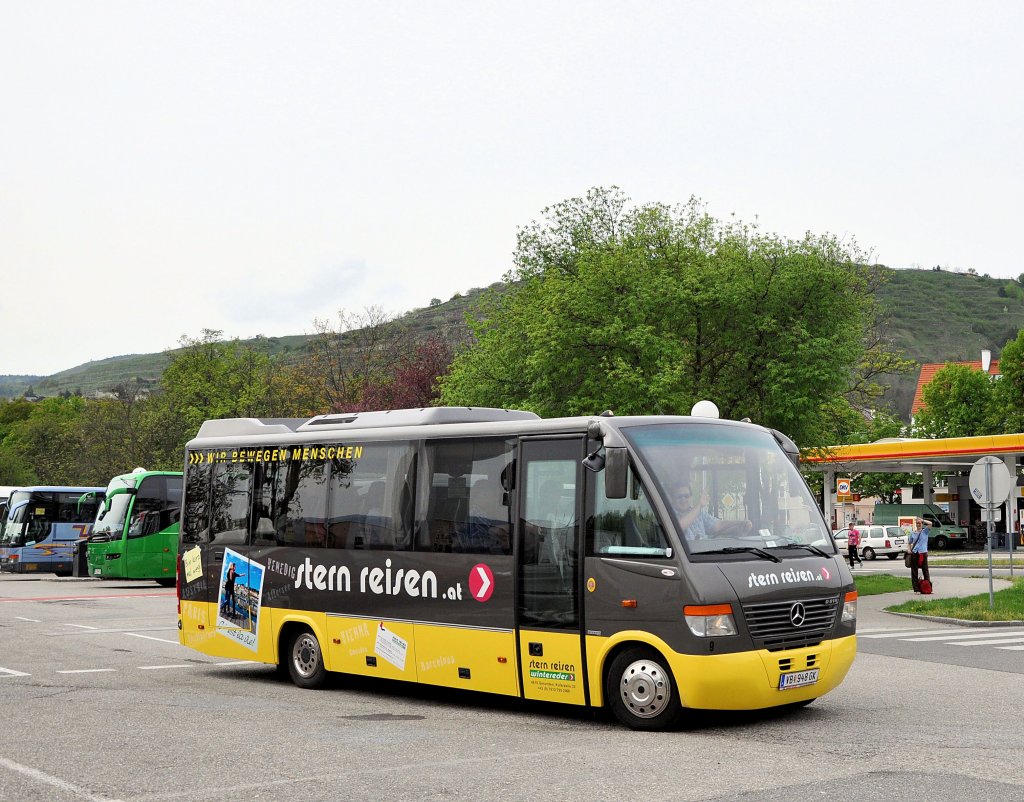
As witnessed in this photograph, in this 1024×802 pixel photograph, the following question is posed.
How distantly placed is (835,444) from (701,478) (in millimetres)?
21252

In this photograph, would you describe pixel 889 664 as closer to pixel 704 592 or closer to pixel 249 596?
pixel 704 592

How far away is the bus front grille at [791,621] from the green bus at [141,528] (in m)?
28.3

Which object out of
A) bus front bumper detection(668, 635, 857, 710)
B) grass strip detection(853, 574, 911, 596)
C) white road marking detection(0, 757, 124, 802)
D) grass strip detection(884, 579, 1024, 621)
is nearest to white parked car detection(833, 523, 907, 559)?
grass strip detection(853, 574, 911, 596)

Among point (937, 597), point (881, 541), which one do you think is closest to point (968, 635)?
point (937, 597)

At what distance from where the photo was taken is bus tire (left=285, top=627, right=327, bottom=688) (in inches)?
506

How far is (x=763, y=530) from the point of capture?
33.9 feet

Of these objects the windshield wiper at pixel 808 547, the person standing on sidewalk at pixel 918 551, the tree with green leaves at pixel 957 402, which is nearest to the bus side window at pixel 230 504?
the windshield wiper at pixel 808 547

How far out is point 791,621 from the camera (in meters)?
9.91

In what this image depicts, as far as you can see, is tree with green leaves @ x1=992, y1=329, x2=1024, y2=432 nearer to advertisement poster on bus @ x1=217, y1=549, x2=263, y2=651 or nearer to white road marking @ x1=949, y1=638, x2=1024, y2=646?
white road marking @ x1=949, y1=638, x2=1024, y2=646

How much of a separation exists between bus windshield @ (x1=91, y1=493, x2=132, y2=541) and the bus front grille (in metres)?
29.6

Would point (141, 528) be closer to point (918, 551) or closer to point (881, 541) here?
point (918, 551)

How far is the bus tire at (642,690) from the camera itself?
31.9 ft

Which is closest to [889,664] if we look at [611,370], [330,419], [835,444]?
[330,419]

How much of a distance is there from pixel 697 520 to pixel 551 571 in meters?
1.39
